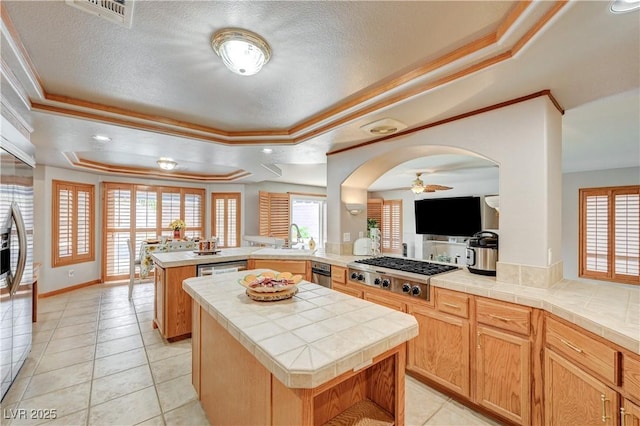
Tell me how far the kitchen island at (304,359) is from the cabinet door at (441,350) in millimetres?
1001

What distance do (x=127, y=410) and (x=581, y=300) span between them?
309cm

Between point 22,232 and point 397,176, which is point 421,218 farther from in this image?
point 22,232

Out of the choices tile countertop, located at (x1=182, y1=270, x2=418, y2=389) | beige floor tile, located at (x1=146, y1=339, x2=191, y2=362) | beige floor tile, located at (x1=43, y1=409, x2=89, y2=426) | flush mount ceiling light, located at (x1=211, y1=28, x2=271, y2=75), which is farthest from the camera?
beige floor tile, located at (x1=146, y1=339, x2=191, y2=362)

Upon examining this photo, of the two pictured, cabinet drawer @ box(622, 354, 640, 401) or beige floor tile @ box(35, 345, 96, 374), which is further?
beige floor tile @ box(35, 345, 96, 374)

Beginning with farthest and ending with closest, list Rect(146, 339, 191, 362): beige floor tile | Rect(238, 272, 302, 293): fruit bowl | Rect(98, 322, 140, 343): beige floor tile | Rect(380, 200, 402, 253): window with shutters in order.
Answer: Rect(380, 200, 402, 253): window with shutters
Rect(98, 322, 140, 343): beige floor tile
Rect(146, 339, 191, 362): beige floor tile
Rect(238, 272, 302, 293): fruit bowl

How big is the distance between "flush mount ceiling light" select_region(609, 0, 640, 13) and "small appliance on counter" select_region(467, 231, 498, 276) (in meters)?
1.49

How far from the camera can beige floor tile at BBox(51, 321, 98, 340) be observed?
10.4ft

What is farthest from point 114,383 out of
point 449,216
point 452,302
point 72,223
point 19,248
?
point 449,216

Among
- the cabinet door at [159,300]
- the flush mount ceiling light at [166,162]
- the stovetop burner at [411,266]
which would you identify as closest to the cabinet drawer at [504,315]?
the stovetop burner at [411,266]

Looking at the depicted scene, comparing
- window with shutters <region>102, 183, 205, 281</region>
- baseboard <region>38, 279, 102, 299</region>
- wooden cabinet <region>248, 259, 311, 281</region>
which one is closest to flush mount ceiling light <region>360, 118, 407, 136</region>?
wooden cabinet <region>248, 259, 311, 281</region>

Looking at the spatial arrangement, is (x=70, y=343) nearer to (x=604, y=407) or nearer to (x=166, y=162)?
(x=166, y=162)

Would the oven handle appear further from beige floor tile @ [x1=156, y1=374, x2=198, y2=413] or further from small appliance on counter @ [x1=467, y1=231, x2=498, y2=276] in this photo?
small appliance on counter @ [x1=467, y1=231, x2=498, y2=276]

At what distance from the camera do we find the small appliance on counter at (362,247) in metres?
3.42

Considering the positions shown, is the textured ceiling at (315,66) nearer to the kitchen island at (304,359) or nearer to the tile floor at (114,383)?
the kitchen island at (304,359)
